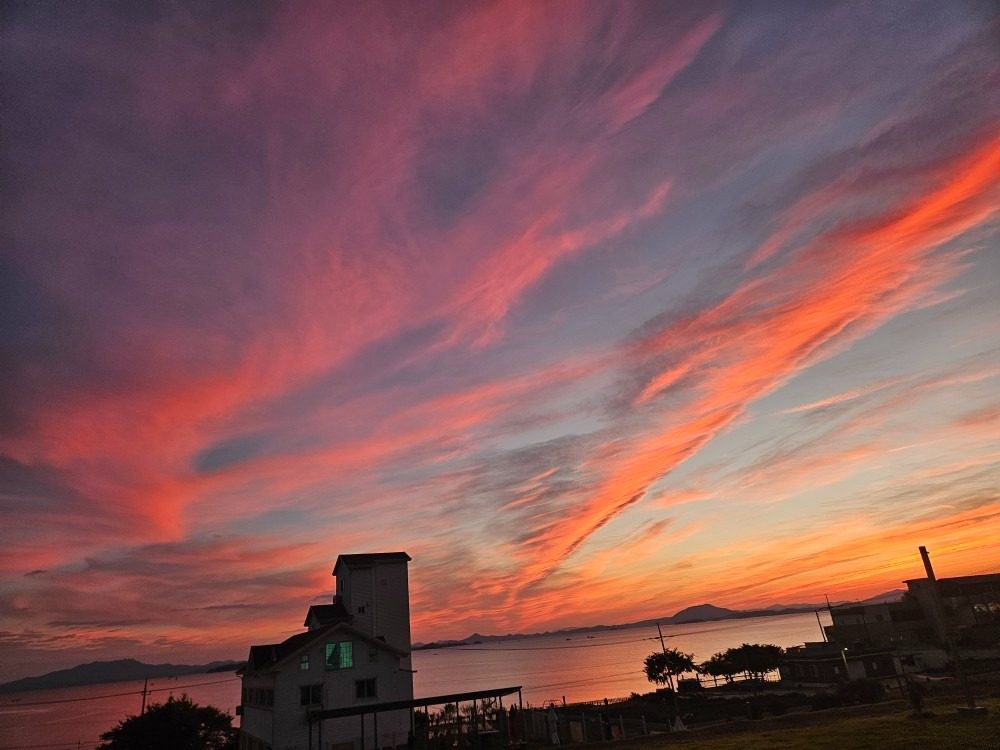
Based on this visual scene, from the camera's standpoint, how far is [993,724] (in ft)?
88.3

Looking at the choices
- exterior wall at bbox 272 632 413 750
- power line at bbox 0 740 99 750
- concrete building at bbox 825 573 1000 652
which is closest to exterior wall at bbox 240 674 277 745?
exterior wall at bbox 272 632 413 750

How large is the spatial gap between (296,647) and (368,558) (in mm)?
16666

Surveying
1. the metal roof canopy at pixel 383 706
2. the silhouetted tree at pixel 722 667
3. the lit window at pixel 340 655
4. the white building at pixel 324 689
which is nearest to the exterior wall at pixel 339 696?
the white building at pixel 324 689

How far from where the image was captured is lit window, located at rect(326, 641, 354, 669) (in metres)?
44.9

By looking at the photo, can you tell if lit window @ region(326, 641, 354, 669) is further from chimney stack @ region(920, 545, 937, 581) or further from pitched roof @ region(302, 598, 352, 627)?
chimney stack @ region(920, 545, 937, 581)

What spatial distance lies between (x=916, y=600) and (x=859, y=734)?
84.5 metres

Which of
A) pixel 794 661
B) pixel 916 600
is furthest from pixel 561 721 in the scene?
pixel 916 600

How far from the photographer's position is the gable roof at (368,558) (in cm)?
6047

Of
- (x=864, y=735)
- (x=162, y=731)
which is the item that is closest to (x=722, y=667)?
(x=864, y=735)

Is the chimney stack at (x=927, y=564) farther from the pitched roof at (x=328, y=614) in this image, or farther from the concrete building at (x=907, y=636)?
the pitched roof at (x=328, y=614)

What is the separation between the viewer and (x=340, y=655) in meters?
45.3

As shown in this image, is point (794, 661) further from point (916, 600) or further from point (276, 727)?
point (276, 727)

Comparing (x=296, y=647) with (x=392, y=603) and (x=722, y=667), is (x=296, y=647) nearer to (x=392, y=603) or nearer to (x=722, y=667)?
(x=392, y=603)

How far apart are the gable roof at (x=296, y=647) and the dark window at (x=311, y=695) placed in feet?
8.73
